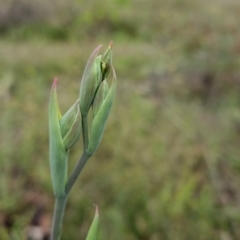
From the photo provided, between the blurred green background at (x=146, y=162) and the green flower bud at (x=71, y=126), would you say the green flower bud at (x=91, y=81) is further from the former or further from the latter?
the blurred green background at (x=146, y=162)

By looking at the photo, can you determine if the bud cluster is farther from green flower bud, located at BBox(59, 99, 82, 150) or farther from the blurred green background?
the blurred green background

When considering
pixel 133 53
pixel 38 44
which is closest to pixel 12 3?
pixel 38 44

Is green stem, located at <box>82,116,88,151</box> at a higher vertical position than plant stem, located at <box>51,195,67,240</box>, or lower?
higher

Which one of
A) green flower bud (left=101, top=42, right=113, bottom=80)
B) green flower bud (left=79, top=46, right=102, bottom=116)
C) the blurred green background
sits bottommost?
the blurred green background

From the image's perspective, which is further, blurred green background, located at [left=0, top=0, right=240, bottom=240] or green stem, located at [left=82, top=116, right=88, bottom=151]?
blurred green background, located at [left=0, top=0, right=240, bottom=240]

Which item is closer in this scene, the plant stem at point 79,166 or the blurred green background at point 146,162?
the plant stem at point 79,166

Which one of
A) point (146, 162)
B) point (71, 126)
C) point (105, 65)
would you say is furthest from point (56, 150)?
point (146, 162)

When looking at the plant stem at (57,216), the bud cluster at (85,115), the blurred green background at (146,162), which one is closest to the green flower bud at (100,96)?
the bud cluster at (85,115)

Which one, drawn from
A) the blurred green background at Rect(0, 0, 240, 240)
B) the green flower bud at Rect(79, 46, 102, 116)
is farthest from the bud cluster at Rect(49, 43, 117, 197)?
the blurred green background at Rect(0, 0, 240, 240)
